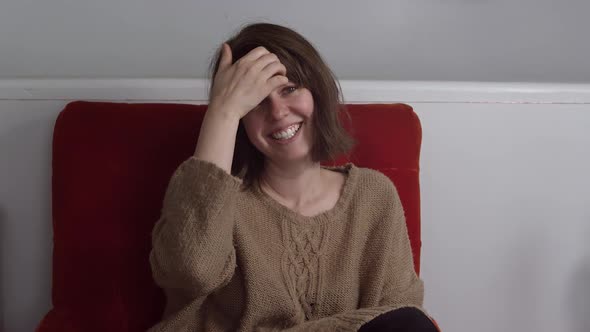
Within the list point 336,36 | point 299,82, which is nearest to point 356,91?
point 336,36

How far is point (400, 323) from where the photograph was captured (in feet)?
2.40

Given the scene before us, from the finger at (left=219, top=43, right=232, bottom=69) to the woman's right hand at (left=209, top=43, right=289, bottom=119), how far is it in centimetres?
2

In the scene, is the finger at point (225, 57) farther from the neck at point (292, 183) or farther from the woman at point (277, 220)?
the neck at point (292, 183)

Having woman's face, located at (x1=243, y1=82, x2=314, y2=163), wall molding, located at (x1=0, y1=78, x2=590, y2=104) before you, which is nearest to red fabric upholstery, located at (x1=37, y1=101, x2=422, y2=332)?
wall molding, located at (x1=0, y1=78, x2=590, y2=104)

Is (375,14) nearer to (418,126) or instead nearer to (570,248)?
(418,126)

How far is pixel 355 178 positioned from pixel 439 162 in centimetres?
34

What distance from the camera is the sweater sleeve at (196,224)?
2.38 feet

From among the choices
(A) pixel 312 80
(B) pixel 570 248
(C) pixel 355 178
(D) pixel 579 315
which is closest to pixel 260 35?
(A) pixel 312 80

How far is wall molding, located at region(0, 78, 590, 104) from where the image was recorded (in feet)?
3.61

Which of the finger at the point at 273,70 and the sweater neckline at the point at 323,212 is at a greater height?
the finger at the point at 273,70

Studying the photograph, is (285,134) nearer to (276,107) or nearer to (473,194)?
(276,107)

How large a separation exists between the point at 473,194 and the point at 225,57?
27.1 inches

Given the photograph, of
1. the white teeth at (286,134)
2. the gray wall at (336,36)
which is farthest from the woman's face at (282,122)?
the gray wall at (336,36)

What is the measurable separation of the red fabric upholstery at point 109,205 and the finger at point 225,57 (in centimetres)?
22
